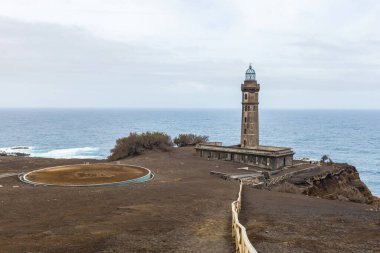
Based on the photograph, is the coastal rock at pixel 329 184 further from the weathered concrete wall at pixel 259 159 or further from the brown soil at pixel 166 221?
the brown soil at pixel 166 221

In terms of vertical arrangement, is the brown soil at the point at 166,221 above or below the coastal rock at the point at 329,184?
above

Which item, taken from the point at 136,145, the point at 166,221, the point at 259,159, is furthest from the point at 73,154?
the point at 166,221

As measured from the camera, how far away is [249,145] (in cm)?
5181

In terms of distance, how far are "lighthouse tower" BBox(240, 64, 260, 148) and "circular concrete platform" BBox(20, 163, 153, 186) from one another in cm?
1748

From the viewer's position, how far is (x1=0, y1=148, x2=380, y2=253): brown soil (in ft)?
48.5

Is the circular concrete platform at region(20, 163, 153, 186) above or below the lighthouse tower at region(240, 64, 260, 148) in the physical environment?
below

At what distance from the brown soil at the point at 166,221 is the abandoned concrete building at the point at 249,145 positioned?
52.1 feet

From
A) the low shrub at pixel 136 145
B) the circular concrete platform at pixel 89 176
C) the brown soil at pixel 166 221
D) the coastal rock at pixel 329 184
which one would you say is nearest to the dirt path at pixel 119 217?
the brown soil at pixel 166 221

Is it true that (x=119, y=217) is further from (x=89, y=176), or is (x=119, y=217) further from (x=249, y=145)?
(x=249, y=145)

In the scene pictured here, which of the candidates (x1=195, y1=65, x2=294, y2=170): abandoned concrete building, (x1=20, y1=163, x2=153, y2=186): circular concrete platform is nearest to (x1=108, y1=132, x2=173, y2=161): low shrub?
(x1=195, y1=65, x2=294, y2=170): abandoned concrete building

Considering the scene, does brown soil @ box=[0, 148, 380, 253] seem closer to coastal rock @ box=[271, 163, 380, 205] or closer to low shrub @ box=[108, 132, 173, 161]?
coastal rock @ box=[271, 163, 380, 205]

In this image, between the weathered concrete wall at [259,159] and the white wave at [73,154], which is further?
the white wave at [73,154]

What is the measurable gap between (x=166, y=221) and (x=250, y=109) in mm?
34291

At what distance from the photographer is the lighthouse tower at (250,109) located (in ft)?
166
